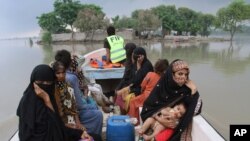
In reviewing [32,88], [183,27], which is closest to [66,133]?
[32,88]

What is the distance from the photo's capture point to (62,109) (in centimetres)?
263

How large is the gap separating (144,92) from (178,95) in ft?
3.43

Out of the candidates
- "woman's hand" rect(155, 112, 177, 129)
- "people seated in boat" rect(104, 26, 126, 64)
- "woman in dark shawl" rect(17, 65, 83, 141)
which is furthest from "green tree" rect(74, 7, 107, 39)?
"woman in dark shawl" rect(17, 65, 83, 141)

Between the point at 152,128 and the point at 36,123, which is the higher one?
the point at 36,123

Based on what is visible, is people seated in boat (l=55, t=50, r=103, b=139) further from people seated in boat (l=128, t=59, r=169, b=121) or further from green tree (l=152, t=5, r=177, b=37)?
green tree (l=152, t=5, r=177, b=37)

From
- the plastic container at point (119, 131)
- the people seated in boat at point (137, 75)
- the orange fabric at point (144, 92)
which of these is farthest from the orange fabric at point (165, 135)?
the people seated in boat at point (137, 75)

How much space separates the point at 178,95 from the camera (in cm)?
251

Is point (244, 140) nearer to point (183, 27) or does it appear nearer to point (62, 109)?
point (62, 109)

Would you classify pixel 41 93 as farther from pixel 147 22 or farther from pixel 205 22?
pixel 205 22

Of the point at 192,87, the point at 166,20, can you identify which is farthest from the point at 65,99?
the point at 166,20

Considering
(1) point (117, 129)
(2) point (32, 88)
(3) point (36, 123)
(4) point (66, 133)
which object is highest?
(2) point (32, 88)

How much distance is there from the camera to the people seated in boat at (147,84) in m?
3.38

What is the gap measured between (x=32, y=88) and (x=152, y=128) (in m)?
1.10

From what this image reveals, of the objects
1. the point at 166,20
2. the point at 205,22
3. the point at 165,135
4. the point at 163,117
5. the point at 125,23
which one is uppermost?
the point at 166,20
